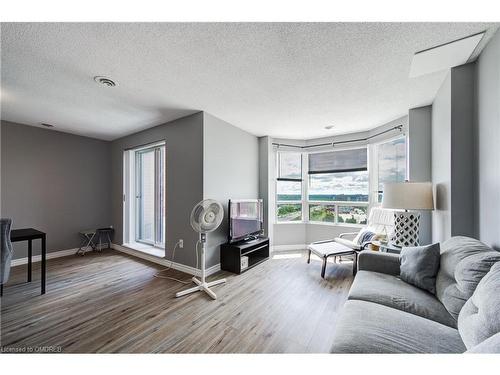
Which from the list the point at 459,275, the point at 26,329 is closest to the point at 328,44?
the point at 459,275

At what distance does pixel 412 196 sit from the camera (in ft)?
7.16

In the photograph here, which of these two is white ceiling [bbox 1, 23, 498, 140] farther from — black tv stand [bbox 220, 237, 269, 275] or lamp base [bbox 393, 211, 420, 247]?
black tv stand [bbox 220, 237, 269, 275]

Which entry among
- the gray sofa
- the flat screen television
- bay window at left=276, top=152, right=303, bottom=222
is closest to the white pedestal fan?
the flat screen television

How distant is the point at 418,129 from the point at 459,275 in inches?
84.6

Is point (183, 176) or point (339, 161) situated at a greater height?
point (339, 161)

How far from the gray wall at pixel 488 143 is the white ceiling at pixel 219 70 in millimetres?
203

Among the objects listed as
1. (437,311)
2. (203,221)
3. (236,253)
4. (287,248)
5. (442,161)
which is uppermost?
(442,161)

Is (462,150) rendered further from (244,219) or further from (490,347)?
(244,219)

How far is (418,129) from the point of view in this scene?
2.69m

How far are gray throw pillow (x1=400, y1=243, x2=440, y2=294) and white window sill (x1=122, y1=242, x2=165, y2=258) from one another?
3270 millimetres

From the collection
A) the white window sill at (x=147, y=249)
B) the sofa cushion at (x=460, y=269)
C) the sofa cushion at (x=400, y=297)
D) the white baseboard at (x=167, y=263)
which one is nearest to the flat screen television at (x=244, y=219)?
the white baseboard at (x=167, y=263)

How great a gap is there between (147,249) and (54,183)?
2.06 meters

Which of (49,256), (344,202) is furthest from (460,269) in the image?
(49,256)
